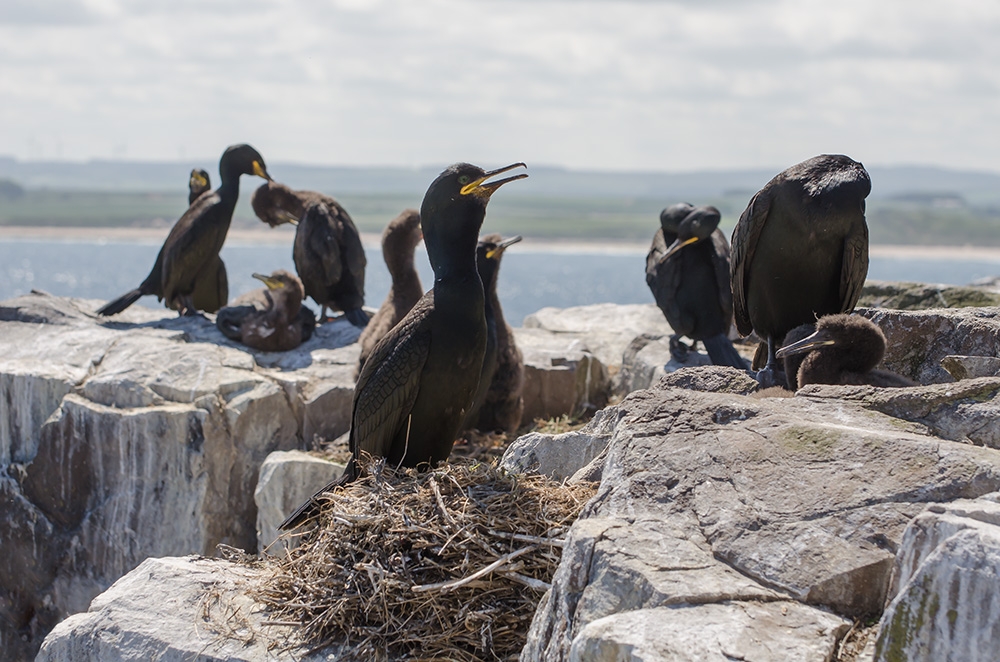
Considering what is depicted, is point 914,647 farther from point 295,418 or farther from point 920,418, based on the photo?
point 295,418

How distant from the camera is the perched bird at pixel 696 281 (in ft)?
25.9

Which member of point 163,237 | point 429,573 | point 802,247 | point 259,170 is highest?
point 259,170

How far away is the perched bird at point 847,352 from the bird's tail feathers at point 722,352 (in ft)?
9.90

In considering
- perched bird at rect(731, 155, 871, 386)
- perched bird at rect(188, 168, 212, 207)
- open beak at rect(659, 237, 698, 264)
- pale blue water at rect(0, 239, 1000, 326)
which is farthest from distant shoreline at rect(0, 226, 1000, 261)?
perched bird at rect(731, 155, 871, 386)

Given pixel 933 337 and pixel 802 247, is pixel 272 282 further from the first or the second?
pixel 933 337

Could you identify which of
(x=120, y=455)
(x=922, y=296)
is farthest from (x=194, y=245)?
(x=922, y=296)

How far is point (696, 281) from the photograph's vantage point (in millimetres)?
8047

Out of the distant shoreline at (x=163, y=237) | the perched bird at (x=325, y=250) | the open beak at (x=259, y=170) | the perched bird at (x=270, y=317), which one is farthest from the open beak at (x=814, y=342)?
the distant shoreline at (x=163, y=237)

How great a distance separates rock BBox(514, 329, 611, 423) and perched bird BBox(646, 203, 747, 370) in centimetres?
97

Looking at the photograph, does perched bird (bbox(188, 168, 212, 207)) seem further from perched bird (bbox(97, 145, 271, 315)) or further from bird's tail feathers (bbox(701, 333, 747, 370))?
bird's tail feathers (bbox(701, 333, 747, 370))

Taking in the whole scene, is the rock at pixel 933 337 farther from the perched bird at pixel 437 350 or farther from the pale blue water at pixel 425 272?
the pale blue water at pixel 425 272

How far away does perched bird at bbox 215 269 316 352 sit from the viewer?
929 centimetres

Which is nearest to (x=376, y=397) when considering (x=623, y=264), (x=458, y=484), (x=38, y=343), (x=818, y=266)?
(x=458, y=484)

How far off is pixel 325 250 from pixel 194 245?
4.45 feet
